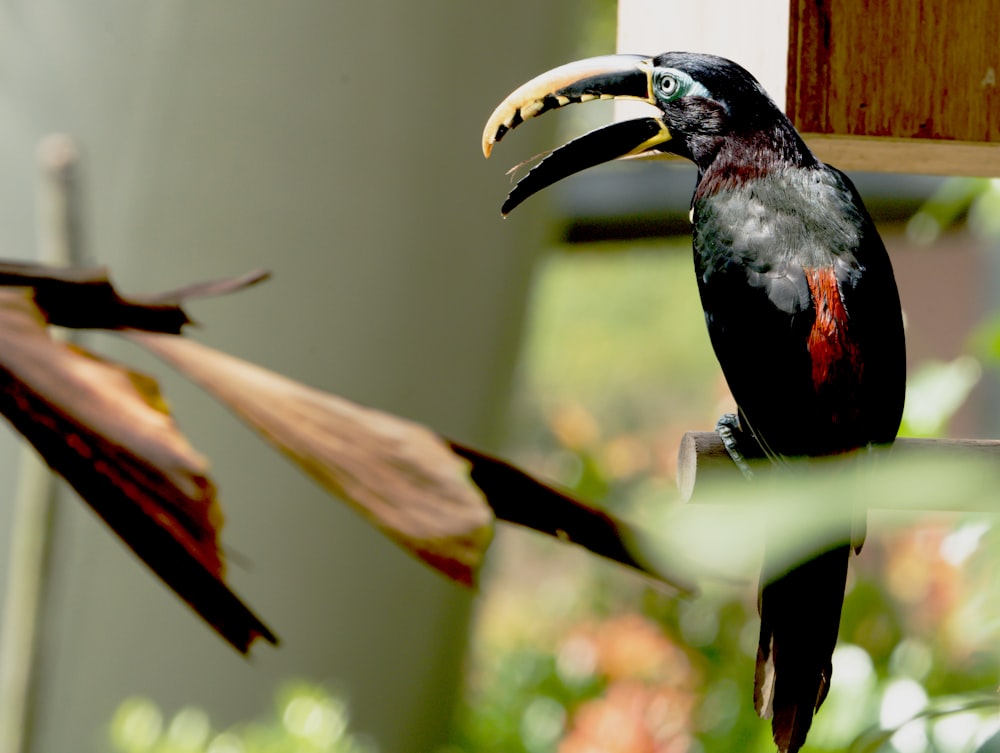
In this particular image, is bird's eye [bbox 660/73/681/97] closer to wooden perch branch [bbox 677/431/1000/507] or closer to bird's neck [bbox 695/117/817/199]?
bird's neck [bbox 695/117/817/199]

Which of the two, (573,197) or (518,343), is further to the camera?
(573,197)

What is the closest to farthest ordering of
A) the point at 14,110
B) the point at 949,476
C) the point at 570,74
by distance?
the point at 949,476
the point at 570,74
the point at 14,110

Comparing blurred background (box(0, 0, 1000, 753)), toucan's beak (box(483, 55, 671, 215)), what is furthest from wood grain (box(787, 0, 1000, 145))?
blurred background (box(0, 0, 1000, 753))

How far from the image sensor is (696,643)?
2240mm

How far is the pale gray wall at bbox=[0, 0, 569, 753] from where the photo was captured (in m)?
1.62

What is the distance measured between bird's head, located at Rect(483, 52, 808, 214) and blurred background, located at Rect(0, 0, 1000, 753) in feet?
1.88

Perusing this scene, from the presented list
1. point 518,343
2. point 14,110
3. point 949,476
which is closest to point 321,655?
point 518,343

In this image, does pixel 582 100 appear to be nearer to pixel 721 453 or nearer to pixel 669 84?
pixel 669 84

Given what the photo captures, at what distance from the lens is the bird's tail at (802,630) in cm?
68

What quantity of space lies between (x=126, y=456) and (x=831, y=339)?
39 centimetres

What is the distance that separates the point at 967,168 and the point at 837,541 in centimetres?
45

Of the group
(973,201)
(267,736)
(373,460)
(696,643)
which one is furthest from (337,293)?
(373,460)

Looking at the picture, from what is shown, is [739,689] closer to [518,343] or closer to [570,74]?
[518,343]

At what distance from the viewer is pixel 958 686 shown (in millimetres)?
1632
